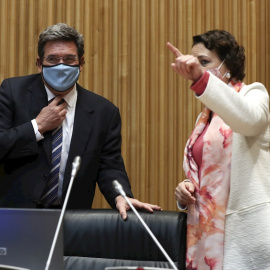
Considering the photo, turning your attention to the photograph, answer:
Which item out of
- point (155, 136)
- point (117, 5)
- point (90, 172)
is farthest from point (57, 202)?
point (117, 5)

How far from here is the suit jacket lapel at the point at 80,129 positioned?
2125 millimetres

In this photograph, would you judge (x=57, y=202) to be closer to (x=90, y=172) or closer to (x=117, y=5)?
(x=90, y=172)

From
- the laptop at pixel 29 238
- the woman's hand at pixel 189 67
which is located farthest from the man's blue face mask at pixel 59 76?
the laptop at pixel 29 238

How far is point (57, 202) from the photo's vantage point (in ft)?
6.95

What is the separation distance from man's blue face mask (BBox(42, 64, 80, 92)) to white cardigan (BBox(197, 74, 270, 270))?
2.21 ft

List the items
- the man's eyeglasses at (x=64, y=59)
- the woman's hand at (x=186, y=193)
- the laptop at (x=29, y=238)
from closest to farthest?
the laptop at (x=29, y=238) < the woman's hand at (x=186, y=193) < the man's eyeglasses at (x=64, y=59)

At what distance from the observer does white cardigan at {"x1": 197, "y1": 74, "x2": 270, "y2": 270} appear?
5.38ft

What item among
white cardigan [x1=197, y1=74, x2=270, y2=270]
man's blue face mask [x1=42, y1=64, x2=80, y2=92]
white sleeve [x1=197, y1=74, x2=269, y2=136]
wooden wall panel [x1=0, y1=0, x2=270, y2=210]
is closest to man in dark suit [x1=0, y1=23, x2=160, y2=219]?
man's blue face mask [x1=42, y1=64, x2=80, y2=92]

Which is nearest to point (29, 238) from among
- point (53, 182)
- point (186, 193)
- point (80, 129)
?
point (186, 193)

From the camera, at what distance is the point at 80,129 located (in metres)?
2.19

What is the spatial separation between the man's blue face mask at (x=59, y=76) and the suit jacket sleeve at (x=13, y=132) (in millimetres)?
134

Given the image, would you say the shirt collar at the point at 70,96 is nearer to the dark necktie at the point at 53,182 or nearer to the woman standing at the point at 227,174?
the dark necktie at the point at 53,182

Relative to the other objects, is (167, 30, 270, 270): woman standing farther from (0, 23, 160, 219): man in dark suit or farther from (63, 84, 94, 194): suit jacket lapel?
(63, 84, 94, 194): suit jacket lapel

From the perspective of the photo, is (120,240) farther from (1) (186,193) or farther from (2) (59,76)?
(2) (59,76)
